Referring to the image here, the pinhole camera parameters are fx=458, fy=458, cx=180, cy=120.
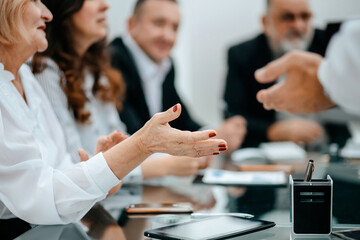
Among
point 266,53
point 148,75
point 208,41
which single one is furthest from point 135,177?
point 208,41

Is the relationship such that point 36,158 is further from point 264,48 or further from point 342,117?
point 264,48

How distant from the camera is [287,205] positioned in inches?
48.6

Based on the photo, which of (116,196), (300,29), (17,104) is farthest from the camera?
(300,29)

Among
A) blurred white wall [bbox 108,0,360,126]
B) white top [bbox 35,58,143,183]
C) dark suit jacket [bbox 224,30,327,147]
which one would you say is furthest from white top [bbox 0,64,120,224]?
blurred white wall [bbox 108,0,360,126]

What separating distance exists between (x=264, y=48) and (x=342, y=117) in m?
0.74

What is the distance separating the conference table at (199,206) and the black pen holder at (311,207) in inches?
1.0

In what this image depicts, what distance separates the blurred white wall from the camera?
401cm

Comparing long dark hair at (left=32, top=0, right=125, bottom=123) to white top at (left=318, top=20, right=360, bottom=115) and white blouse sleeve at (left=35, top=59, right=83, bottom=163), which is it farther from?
white top at (left=318, top=20, right=360, bottom=115)

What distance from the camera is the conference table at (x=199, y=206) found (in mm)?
996

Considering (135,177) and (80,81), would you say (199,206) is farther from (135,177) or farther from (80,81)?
(80,81)

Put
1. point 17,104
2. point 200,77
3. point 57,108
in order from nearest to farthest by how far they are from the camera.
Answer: point 17,104
point 57,108
point 200,77

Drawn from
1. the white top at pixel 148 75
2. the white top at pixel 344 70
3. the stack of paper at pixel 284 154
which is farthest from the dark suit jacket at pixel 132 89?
the white top at pixel 344 70

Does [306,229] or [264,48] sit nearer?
[306,229]

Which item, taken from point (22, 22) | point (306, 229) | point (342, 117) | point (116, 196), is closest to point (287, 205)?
point (306, 229)
